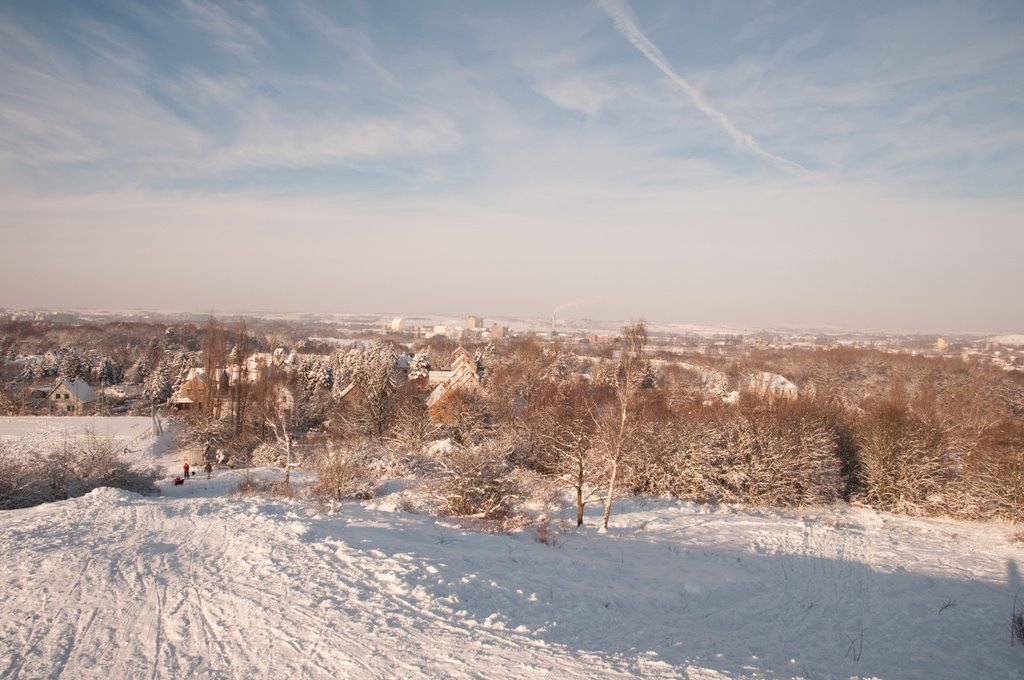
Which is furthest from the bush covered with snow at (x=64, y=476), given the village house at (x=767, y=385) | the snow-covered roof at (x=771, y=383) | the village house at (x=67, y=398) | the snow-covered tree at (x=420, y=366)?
the village house at (x=67, y=398)

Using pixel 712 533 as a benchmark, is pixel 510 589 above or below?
above

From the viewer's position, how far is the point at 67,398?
150 ft

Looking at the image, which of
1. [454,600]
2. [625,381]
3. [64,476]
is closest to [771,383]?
[625,381]

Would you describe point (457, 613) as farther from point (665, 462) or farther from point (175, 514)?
point (665, 462)

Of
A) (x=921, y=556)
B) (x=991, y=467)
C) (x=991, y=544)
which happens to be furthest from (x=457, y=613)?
(x=991, y=467)

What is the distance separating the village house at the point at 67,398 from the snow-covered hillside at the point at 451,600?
42.8 metres

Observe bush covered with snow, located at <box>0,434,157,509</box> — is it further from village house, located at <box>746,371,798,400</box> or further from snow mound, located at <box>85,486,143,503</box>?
village house, located at <box>746,371,798,400</box>

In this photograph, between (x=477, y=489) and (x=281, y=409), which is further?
(x=281, y=409)

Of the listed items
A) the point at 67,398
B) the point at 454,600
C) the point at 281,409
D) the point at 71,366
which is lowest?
the point at 67,398

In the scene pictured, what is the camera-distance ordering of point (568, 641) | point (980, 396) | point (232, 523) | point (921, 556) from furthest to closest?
1. point (980, 396)
2. point (921, 556)
3. point (232, 523)
4. point (568, 641)

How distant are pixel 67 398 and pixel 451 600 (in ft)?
175

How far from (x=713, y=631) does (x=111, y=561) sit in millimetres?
9765

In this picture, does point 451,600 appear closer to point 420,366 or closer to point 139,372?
point 420,366

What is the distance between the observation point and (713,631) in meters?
8.52
